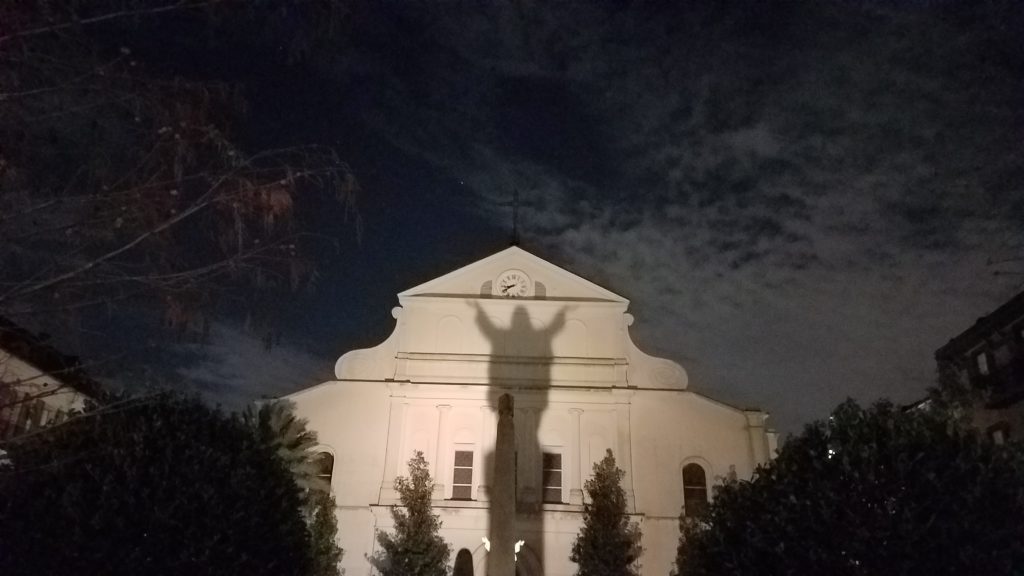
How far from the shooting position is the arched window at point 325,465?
81.8 ft

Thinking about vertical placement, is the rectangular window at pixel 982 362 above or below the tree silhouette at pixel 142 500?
above

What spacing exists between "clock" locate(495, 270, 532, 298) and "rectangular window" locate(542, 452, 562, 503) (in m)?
5.78

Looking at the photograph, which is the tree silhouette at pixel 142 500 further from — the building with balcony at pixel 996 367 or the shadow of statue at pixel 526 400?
the building with balcony at pixel 996 367

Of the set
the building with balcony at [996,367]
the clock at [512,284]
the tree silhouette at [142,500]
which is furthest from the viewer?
the clock at [512,284]

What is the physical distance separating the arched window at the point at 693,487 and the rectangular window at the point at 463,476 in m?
6.92

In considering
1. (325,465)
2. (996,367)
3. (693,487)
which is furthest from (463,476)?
(996,367)

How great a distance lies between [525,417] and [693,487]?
5913mm

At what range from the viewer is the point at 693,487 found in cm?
2506

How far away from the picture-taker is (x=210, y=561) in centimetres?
1306

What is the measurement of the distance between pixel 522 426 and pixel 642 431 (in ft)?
13.1

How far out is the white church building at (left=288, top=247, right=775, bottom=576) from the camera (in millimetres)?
23953

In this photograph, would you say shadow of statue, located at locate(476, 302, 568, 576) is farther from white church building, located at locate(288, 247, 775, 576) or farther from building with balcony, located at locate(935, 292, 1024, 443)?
building with balcony, located at locate(935, 292, 1024, 443)

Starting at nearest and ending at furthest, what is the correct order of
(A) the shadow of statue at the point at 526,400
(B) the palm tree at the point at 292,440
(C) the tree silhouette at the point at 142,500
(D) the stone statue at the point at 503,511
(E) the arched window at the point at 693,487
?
(C) the tree silhouette at the point at 142,500 < (D) the stone statue at the point at 503,511 < (B) the palm tree at the point at 292,440 < (A) the shadow of statue at the point at 526,400 < (E) the arched window at the point at 693,487

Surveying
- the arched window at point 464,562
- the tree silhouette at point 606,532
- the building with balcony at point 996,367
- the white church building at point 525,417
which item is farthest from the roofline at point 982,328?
the arched window at point 464,562
